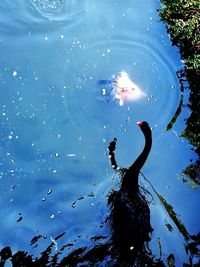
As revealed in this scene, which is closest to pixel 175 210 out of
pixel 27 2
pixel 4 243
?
pixel 4 243

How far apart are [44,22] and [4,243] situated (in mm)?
3323

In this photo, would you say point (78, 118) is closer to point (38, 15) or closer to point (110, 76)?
point (110, 76)

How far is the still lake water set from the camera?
185 inches

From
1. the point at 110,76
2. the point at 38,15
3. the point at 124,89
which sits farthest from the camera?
the point at 38,15

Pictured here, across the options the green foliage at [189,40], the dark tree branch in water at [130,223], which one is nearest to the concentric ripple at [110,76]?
the green foliage at [189,40]

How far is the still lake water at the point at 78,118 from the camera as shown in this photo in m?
4.69

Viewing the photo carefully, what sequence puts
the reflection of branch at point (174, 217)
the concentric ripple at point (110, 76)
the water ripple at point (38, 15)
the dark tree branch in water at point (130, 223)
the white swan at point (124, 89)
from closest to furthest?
the dark tree branch in water at point (130, 223) → the reflection of branch at point (174, 217) → the concentric ripple at point (110, 76) → the white swan at point (124, 89) → the water ripple at point (38, 15)

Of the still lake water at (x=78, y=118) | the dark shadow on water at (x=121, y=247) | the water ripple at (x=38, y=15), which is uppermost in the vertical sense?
the water ripple at (x=38, y=15)

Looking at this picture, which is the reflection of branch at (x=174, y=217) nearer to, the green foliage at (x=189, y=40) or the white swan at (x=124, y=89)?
the green foliage at (x=189, y=40)

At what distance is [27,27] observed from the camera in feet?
20.0

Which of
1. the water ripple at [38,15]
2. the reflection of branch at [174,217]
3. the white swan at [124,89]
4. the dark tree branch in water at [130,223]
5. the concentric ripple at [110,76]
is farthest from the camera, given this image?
the water ripple at [38,15]

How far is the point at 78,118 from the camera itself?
5328mm

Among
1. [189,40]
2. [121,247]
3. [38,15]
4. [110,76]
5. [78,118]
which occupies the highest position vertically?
[38,15]

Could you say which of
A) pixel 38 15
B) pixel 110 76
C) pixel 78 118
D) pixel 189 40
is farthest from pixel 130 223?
pixel 38 15
